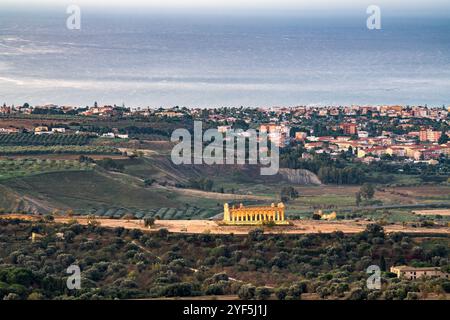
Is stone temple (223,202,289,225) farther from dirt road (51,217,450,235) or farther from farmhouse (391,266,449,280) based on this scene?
farmhouse (391,266,449,280)

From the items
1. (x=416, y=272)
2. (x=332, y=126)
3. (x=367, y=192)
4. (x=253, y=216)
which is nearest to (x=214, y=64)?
(x=332, y=126)

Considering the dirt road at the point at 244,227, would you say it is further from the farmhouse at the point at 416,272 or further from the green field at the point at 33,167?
the green field at the point at 33,167

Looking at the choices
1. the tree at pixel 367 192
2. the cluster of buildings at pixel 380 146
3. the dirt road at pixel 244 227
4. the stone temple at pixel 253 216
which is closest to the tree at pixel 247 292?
the dirt road at pixel 244 227

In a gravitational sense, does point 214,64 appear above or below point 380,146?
above

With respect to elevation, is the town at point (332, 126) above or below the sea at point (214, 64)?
below

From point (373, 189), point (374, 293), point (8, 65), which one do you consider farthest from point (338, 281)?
point (8, 65)

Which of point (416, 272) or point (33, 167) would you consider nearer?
point (416, 272)

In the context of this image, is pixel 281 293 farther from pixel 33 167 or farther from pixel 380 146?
pixel 380 146
